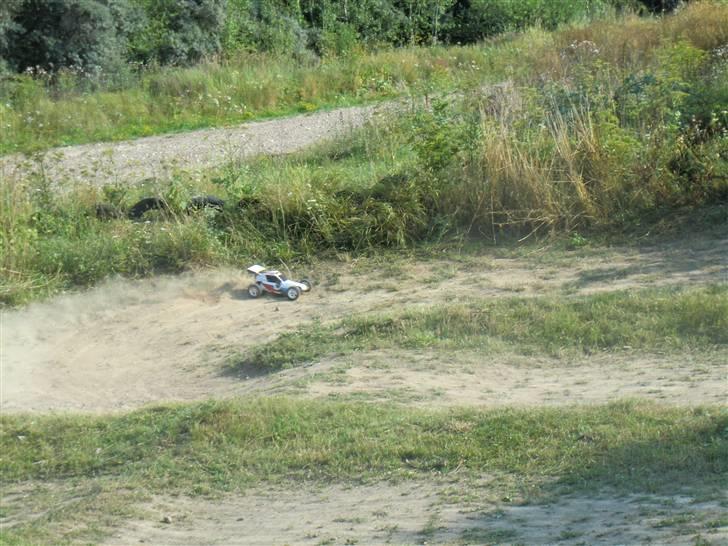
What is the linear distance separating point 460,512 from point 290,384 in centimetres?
254

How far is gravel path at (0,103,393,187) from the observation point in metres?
12.6

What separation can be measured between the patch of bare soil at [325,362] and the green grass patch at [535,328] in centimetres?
21

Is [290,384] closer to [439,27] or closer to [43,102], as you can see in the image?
[43,102]

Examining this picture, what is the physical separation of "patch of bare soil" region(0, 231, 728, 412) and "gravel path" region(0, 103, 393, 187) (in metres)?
2.39

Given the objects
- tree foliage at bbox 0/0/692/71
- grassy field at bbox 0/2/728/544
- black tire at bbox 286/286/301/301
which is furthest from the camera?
tree foliage at bbox 0/0/692/71

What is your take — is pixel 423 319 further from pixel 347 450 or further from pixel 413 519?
pixel 413 519

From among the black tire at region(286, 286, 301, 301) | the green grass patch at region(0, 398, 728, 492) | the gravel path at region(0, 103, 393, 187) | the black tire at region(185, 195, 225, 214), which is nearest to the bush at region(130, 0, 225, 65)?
the gravel path at region(0, 103, 393, 187)

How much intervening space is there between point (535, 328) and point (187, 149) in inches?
346

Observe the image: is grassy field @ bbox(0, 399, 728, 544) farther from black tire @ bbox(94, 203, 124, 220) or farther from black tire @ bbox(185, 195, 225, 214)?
black tire @ bbox(94, 203, 124, 220)

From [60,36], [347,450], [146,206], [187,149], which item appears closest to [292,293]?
[146,206]

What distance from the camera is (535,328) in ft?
26.3

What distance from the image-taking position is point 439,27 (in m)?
28.5

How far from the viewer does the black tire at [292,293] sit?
384 inches

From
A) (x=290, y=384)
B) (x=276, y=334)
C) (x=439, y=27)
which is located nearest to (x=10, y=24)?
(x=439, y=27)
